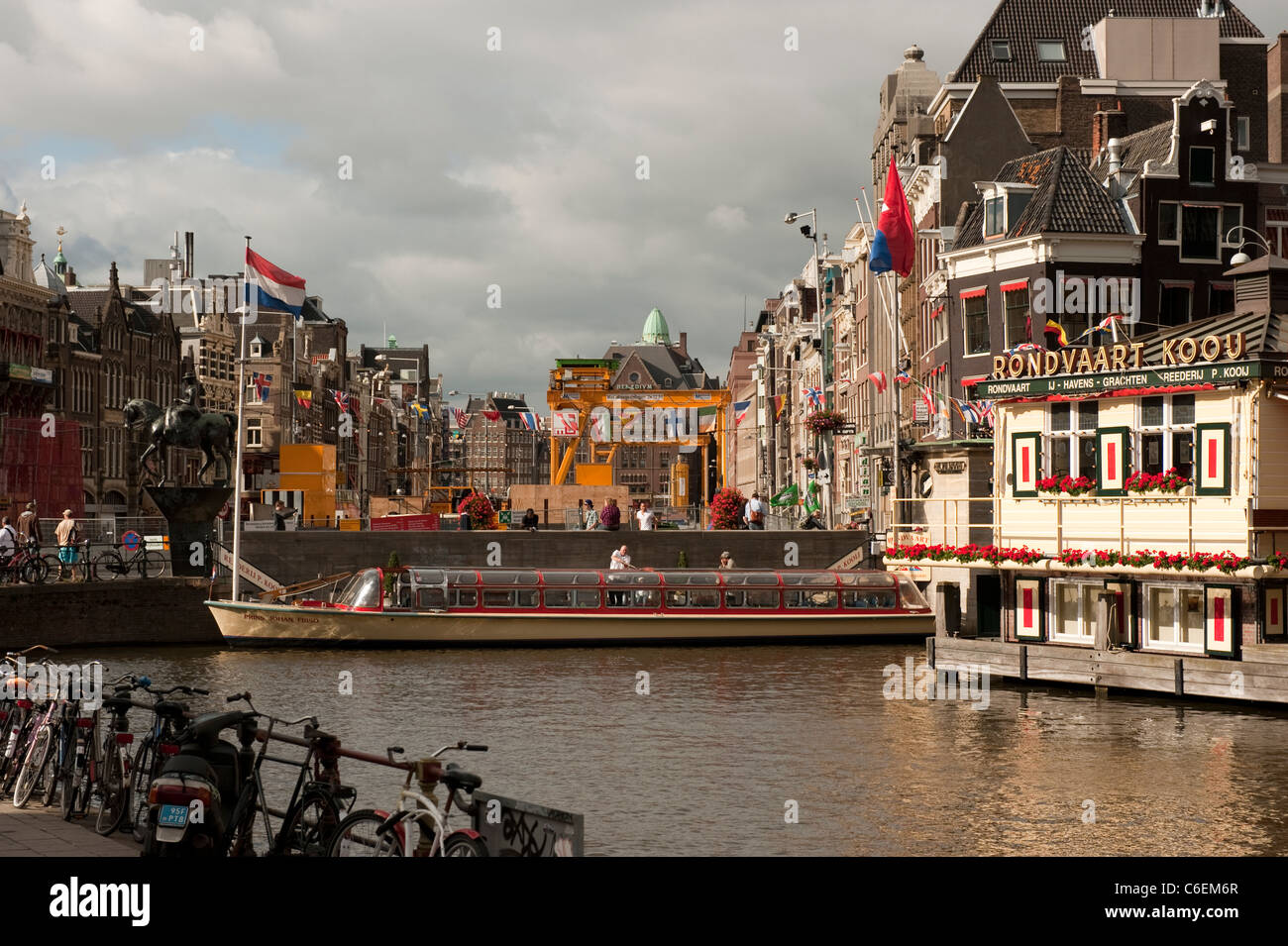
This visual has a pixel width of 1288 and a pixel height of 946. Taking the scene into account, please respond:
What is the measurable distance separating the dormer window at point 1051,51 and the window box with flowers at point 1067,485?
1304 inches

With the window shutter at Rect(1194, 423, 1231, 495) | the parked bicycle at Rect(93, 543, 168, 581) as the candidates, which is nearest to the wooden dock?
the window shutter at Rect(1194, 423, 1231, 495)

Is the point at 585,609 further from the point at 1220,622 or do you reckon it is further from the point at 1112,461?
the point at 1220,622

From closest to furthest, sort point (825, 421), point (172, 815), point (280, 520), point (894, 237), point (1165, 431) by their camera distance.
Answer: point (172, 815) < point (1165, 431) < point (894, 237) < point (280, 520) < point (825, 421)

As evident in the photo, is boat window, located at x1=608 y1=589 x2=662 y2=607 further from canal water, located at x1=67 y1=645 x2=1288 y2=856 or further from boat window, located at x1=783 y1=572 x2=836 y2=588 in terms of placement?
canal water, located at x1=67 y1=645 x2=1288 y2=856

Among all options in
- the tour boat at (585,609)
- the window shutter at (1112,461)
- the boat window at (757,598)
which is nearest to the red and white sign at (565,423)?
the tour boat at (585,609)

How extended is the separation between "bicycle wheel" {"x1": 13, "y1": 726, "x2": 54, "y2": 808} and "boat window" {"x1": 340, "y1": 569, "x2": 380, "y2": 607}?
25.8m

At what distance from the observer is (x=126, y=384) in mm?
92250

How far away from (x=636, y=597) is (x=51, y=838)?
30020 millimetres

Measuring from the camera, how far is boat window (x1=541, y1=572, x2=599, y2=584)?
4219cm

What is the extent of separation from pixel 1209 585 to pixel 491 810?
2196cm

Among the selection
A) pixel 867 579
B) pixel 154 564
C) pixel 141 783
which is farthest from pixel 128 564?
pixel 141 783

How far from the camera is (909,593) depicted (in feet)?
143

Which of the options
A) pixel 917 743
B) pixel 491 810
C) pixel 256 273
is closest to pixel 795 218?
pixel 256 273
